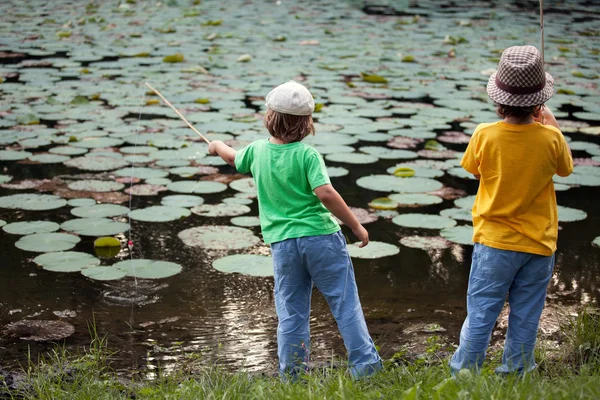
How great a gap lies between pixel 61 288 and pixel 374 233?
150 cm

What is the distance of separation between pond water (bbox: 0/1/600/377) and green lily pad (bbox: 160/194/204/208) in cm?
6

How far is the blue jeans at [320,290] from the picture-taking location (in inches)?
93.6

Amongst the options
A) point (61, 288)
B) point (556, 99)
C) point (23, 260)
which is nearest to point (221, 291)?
point (61, 288)

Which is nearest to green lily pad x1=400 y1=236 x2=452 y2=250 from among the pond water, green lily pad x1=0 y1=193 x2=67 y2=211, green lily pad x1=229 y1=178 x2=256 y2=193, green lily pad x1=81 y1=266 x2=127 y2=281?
the pond water

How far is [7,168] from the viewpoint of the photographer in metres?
4.87

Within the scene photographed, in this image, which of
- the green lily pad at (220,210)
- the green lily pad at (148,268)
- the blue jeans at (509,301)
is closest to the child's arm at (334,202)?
the blue jeans at (509,301)

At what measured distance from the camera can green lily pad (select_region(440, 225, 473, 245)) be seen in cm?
387

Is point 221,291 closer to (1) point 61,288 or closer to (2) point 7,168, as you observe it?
(1) point 61,288

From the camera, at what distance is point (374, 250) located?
374 centimetres

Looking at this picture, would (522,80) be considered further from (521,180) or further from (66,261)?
(66,261)

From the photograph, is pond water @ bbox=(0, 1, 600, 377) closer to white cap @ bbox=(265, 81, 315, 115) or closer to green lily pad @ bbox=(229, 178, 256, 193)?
green lily pad @ bbox=(229, 178, 256, 193)

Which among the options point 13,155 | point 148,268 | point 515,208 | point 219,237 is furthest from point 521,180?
point 13,155

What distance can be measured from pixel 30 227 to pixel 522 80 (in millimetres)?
2560

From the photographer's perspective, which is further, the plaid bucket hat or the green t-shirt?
the green t-shirt
